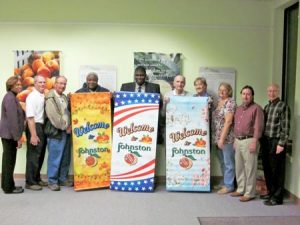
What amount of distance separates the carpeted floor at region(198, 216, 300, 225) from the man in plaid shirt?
0.47 metres

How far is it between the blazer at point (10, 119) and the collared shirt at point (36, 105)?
20 centimetres

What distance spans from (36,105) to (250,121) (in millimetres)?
2733

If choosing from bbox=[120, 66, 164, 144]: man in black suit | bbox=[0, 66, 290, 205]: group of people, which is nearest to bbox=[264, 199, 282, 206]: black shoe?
bbox=[0, 66, 290, 205]: group of people

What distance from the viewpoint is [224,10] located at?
18.1 ft

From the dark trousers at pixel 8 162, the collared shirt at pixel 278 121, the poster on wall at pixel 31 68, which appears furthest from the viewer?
the poster on wall at pixel 31 68

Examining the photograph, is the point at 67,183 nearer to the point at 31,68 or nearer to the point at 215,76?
the point at 31,68

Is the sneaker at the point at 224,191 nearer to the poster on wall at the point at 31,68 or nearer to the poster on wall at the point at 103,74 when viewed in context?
the poster on wall at the point at 103,74

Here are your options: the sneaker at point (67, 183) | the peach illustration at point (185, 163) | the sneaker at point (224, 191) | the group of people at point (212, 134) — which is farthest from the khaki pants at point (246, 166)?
the sneaker at point (67, 183)

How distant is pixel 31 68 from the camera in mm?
5430

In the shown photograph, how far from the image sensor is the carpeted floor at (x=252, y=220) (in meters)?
3.87

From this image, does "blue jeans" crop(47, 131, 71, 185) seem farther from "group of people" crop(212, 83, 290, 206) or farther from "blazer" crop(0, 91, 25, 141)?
"group of people" crop(212, 83, 290, 206)

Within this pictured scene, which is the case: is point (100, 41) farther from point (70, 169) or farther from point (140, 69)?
point (70, 169)

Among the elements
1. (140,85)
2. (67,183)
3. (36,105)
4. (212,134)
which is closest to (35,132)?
(36,105)

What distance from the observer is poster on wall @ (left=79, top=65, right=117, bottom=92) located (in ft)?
18.0
